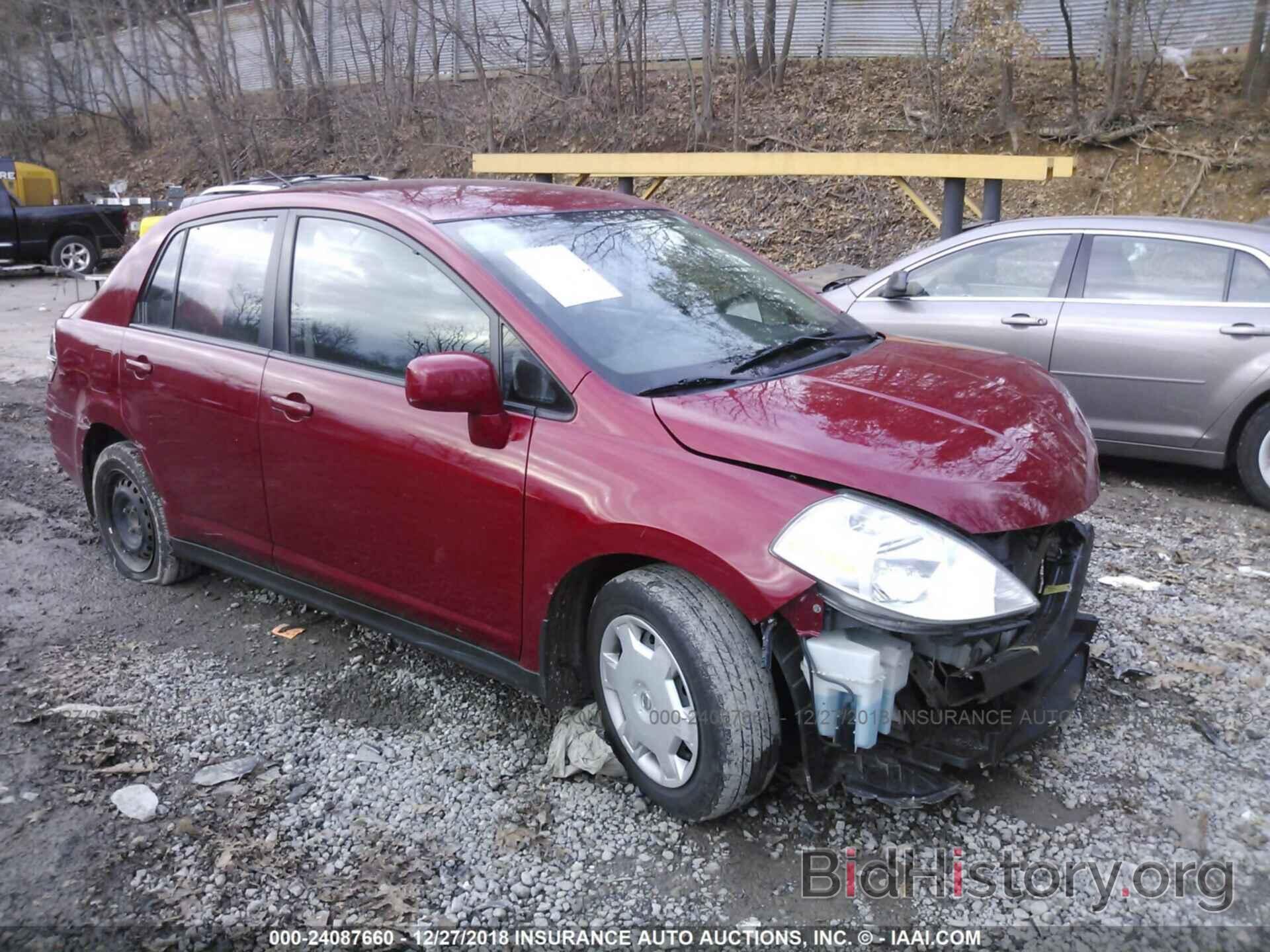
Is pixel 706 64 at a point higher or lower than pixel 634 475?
higher

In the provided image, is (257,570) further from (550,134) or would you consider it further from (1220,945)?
(550,134)

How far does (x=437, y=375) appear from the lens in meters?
3.04

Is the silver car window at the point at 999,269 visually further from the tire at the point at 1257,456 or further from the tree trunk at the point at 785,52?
the tree trunk at the point at 785,52

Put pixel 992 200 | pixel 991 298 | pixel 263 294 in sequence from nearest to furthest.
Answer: pixel 263 294 < pixel 991 298 < pixel 992 200

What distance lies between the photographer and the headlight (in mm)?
2602

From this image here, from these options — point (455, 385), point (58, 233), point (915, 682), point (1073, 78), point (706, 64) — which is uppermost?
point (706, 64)

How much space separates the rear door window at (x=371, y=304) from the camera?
3418 millimetres

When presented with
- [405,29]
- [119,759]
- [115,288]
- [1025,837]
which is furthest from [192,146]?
[1025,837]

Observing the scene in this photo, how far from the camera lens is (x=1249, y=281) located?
5.65 meters

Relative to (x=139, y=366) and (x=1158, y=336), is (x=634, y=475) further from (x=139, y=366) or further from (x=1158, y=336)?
(x=1158, y=336)

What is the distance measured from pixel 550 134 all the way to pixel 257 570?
16392 mm

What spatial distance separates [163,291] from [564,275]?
206 cm

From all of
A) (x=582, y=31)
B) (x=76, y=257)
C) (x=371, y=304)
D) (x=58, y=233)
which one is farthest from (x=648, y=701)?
(x=76, y=257)

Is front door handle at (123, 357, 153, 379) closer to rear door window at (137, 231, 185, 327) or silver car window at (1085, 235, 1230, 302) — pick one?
rear door window at (137, 231, 185, 327)
